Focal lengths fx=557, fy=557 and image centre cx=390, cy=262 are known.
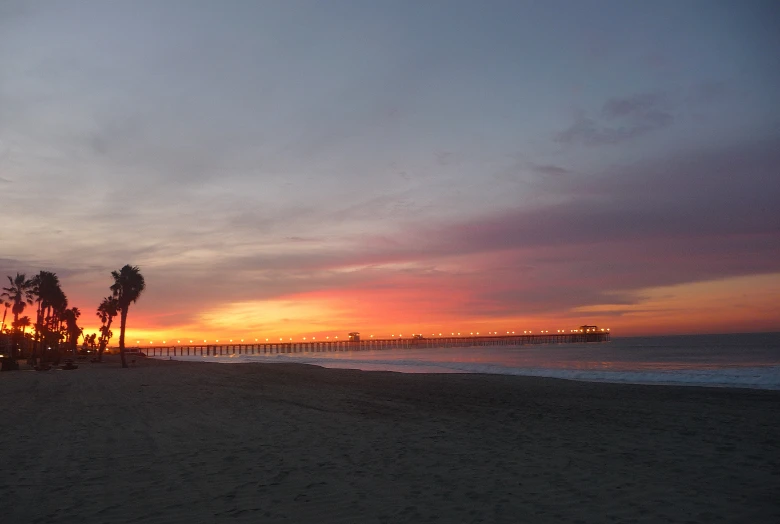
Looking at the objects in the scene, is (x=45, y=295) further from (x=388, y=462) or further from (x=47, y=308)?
(x=388, y=462)

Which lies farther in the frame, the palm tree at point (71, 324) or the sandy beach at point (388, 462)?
the palm tree at point (71, 324)

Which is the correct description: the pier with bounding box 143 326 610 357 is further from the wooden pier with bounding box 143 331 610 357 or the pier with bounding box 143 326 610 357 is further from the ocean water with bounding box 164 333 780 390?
the ocean water with bounding box 164 333 780 390

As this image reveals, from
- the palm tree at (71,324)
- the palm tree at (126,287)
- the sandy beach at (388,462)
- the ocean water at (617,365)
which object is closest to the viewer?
the sandy beach at (388,462)

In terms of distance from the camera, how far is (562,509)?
535cm

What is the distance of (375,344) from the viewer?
14975cm

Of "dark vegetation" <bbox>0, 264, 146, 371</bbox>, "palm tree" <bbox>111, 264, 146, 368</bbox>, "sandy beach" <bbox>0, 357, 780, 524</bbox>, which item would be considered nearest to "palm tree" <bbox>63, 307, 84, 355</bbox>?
"dark vegetation" <bbox>0, 264, 146, 371</bbox>

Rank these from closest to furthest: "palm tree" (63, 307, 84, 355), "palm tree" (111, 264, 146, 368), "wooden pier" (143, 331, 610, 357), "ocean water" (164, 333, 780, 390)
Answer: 1. "ocean water" (164, 333, 780, 390)
2. "palm tree" (111, 264, 146, 368)
3. "palm tree" (63, 307, 84, 355)
4. "wooden pier" (143, 331, 610, 357)

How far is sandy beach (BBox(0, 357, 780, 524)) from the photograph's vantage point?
5379mm

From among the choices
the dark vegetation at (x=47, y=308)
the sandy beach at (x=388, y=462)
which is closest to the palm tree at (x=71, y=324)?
the dark vegetation at (x=47, y=308)

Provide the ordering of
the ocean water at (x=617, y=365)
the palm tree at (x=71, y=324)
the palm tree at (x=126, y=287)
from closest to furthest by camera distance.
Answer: the ocean water at (x=617, y=365)
the palm tree at (x=126, y=287)
the palm tree at (x=71, y=324)

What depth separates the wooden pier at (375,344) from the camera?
122 meters

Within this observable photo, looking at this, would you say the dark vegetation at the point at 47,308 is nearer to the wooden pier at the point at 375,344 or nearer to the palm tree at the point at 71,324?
the palm tree at the point at 71,324

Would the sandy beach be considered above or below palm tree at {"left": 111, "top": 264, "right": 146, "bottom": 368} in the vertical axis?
below

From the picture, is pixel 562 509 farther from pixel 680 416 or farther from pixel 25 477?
pixel 680 416
